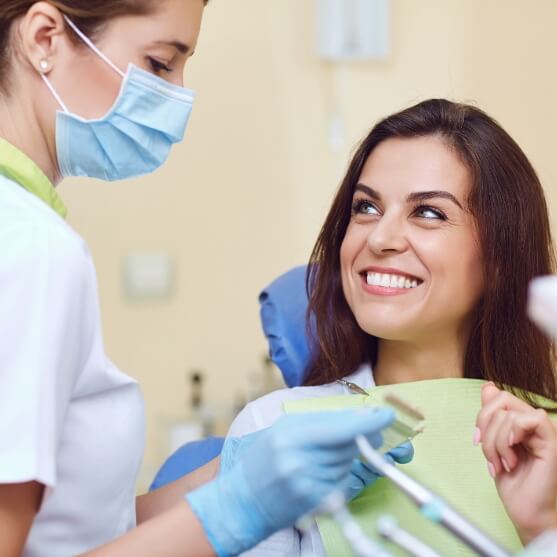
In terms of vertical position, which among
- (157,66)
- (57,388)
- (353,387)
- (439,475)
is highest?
(157,66)

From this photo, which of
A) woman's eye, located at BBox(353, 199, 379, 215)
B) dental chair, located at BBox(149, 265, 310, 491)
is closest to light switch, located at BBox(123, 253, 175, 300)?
dental chair, located at BBox(149, 265, 310, 491)

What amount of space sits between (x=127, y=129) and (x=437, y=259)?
0.56 meters

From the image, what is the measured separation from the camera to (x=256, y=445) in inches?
36.9

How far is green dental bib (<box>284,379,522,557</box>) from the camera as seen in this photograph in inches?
51.3

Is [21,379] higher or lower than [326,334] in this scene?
higher

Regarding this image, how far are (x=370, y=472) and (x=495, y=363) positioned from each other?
43 cm

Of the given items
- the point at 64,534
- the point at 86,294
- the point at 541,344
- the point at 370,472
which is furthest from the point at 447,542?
the point at 86,294

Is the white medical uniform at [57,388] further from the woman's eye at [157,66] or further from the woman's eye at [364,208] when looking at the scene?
the woman's eye at [364,208]

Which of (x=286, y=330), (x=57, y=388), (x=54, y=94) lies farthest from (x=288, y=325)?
(x=57, y=388)

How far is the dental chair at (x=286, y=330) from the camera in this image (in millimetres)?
1781

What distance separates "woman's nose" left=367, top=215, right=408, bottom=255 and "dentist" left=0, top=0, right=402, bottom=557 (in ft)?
1.28

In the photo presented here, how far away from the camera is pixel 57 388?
36.3 inches

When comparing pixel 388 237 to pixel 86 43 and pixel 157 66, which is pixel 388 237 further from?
pixel 86 43

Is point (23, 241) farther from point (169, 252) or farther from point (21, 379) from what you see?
point (169, 252)
